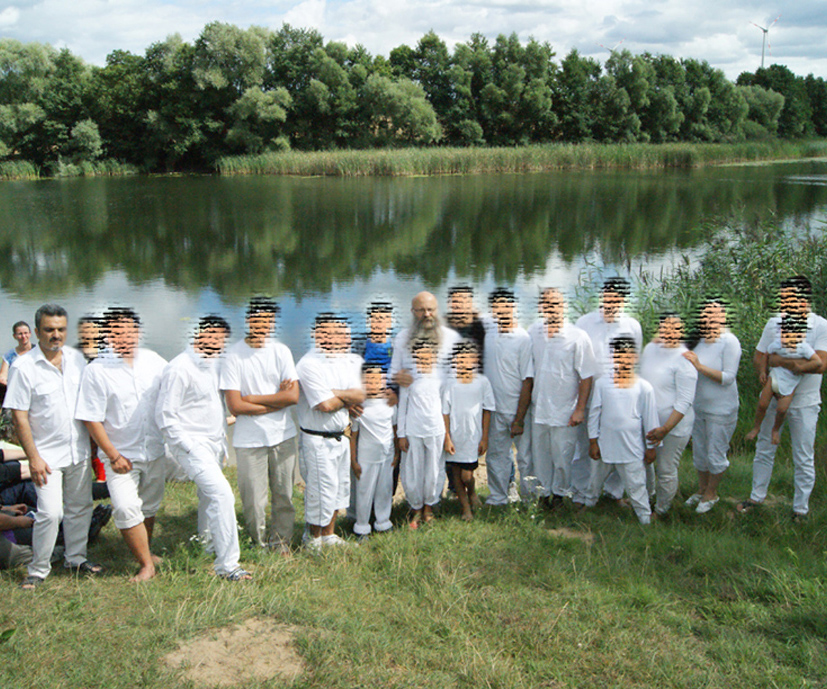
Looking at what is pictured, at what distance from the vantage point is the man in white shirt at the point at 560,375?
17.3ft

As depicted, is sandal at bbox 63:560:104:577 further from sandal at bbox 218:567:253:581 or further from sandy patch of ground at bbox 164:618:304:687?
sandy patch of ground at bbox 164:618:304:687

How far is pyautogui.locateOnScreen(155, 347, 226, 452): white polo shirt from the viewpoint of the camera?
14.2ft

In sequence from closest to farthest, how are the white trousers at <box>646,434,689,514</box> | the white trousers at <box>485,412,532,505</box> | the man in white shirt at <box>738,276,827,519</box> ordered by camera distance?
1. the man in white shirt at <box>738,276,827,519</box>
2. the white trousers at <box>646,434,689,514</box>
3. the white trousers at <box>485,412,532,505</box>

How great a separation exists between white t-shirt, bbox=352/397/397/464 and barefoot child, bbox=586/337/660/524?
4.50ft

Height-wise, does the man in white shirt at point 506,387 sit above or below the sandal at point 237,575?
above

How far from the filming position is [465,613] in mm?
3863

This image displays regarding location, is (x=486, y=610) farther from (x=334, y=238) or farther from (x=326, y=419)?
(x=334, y=238)

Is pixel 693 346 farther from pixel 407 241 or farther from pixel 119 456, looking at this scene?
pixel 407 241

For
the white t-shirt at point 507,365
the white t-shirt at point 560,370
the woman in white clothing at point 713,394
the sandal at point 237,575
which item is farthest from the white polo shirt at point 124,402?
the woman in white clothing at point 713,394

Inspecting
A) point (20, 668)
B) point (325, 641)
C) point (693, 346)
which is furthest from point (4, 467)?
point (693, 346)

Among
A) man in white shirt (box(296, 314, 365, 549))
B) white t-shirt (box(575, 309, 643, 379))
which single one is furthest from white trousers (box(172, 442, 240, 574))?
white t-shirt (box(575, 309, 643, 379))

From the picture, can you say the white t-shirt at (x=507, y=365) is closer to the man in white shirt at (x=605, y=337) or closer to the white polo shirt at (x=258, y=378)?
the man in white shirt at (x=605, y=337)

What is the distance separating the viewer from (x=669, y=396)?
514 centimetres

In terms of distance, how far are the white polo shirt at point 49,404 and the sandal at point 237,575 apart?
1065 millimetres
